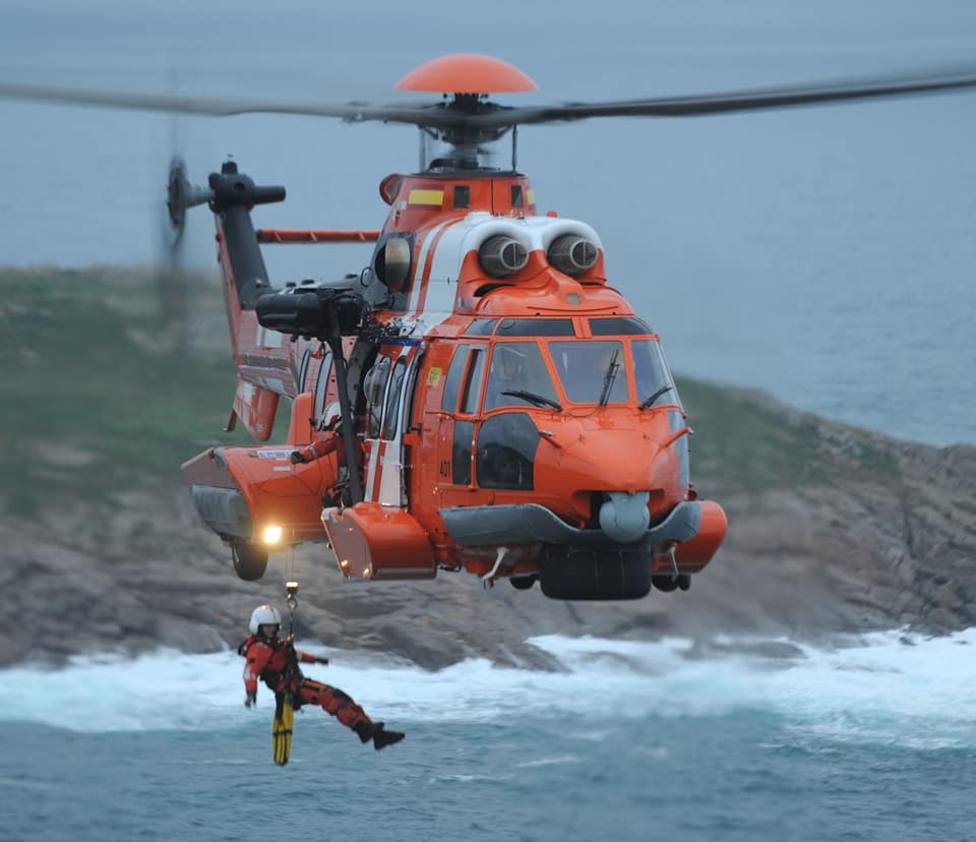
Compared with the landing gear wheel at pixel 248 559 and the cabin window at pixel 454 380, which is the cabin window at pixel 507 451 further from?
the landing gear wheel at pixel 248 559

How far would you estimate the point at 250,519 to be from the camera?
22.0 m

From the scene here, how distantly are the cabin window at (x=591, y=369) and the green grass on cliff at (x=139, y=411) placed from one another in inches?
985

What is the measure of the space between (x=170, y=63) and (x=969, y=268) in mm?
65618

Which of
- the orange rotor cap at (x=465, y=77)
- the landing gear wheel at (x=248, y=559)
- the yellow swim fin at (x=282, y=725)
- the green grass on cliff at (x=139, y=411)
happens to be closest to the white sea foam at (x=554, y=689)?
the green grass on cliff at (x=139, y=411)

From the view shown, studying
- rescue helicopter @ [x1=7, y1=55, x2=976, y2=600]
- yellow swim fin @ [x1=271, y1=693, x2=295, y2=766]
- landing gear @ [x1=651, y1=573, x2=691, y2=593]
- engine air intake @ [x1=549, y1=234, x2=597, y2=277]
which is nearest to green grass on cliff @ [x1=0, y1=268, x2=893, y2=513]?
rescue helicopter @ [x1=7, y1=55, x2=976, y2=600]

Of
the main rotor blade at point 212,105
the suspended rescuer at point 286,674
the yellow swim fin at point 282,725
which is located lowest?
the yellow swim fin at point 282,725

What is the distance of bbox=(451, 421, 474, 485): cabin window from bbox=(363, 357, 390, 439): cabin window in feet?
5.27

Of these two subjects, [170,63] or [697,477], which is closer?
[170,63]

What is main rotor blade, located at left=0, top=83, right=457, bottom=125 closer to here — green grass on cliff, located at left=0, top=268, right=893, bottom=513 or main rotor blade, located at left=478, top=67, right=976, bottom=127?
main rotor blade, located at left=478, top=67, right=976, bottom=127

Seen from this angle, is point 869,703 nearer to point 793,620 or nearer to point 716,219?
point 793,620

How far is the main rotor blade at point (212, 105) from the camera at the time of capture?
20000 millimetres

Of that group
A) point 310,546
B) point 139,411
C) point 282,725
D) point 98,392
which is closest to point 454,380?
point 282,725

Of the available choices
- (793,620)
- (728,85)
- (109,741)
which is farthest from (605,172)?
(109,741)

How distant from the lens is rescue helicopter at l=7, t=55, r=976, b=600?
18.7m
